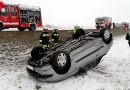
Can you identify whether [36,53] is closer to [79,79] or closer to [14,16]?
[79,79]

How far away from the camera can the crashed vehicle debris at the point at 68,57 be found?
26.1 feet

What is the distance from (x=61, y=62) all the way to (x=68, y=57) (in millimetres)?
324

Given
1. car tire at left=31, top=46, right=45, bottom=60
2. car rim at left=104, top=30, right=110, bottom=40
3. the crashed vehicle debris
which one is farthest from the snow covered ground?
car rim at left=104, top=30, right=110, bottom=40

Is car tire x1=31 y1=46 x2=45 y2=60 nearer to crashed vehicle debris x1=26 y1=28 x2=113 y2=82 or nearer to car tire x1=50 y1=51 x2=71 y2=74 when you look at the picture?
crashed vehicle debris x1=26 y1=28 x2=113 y2=82

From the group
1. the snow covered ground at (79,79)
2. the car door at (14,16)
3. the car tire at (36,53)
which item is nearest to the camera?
the snow covered ground at (79,79)

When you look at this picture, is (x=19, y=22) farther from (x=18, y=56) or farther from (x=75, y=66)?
(x=75, y=66)

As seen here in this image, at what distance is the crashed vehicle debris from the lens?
7.95 meters

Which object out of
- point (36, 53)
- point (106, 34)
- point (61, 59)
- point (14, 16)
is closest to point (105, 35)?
point (106, 34)

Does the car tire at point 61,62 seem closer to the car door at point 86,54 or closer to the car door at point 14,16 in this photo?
the car door at point 86,54

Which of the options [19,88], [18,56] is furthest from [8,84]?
[18,56]

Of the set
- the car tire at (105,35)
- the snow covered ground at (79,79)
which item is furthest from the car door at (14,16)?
the car tire at (105,35)

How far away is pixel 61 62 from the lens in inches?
317

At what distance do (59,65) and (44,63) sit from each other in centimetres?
52

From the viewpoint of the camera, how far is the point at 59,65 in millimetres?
7938
